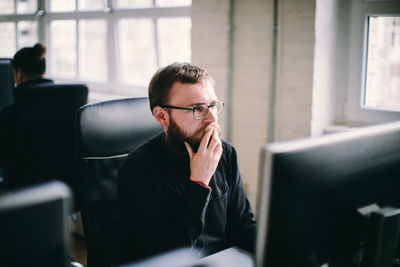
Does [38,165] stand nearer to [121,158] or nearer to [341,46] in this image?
[121,158]

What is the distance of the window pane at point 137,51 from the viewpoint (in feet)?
11.7

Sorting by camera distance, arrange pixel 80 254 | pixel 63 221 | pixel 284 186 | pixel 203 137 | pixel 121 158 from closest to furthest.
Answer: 1. pixel 63 221
2. pixel 284 186
3. pixel 203 137
4. pixel 121 158
5. pixel 80 254

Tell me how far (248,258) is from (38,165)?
1500 millimetres

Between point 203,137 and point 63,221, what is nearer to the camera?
point 63,221

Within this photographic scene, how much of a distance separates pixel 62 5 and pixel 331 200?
4.27 m

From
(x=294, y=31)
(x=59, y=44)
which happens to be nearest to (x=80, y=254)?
(x=294, y=31)

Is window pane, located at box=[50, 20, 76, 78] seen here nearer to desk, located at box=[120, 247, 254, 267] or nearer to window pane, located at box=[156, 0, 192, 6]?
window pane, located at box=[156, 0, 192, 6]

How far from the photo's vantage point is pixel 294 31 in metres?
2.18

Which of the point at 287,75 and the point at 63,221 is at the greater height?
the point at 287,75

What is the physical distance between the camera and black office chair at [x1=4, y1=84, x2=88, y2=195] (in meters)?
2.13

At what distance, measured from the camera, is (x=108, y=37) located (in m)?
3.79

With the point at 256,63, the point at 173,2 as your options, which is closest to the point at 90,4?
the point at 173,2

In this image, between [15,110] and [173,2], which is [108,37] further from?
[15,110]

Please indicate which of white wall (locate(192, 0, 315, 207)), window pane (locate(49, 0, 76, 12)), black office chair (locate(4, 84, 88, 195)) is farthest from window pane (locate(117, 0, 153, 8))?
black office chair (locate(4, 84, 88, 195))
